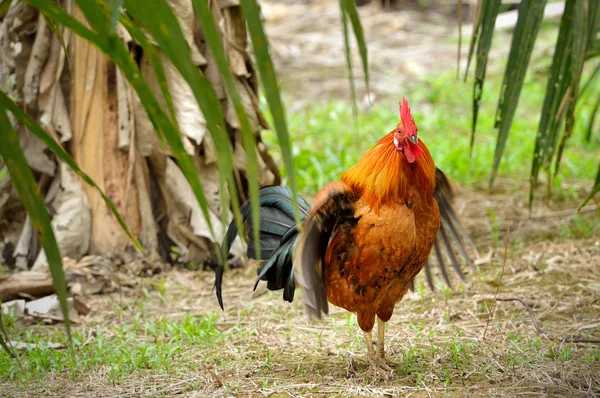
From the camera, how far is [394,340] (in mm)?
3404

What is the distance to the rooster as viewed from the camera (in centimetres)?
268

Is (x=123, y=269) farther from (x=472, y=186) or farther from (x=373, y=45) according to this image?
(x=373, y=45)

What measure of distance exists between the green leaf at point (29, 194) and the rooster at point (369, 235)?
3.97 ft

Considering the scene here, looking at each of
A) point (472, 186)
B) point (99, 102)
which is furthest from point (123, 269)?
point (472, 186)

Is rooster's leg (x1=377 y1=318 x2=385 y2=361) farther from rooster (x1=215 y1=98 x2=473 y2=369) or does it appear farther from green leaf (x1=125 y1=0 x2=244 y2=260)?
green leaf (x1=125 y1=0 x2=244 y2=260)

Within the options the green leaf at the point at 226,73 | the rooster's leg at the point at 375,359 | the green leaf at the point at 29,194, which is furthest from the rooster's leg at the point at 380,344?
the green leaf at the point at 226,73

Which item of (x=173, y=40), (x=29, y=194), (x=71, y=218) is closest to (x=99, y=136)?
(x=71, y=218)

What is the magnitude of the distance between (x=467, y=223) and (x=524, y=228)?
1.36 ft

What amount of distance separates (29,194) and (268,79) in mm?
592

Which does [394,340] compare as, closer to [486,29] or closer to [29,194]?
[486,29]

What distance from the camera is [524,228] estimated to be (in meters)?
4.90

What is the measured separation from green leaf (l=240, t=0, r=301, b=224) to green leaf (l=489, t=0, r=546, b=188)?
5.52 feet

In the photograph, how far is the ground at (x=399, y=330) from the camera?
2818mm

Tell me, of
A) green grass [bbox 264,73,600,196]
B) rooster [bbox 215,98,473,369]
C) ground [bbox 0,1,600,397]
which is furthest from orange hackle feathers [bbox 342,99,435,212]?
green grass [bbox 264,73,600,196]
